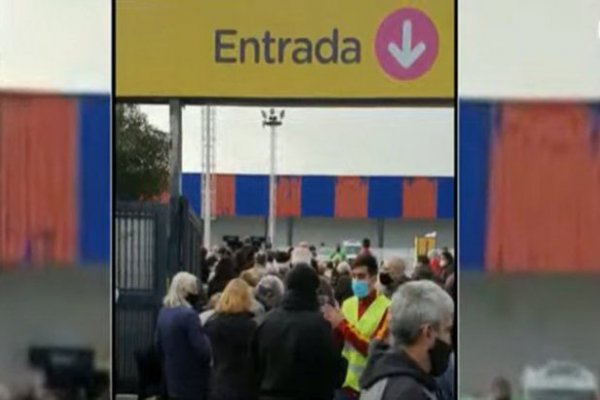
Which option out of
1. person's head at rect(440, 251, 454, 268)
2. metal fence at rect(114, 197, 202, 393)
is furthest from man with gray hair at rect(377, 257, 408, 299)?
metal fence at rect(114, 197, 202, 393)

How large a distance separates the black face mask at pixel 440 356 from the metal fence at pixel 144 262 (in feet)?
2.18

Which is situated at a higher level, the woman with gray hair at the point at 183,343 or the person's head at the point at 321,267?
the person's head at the point at 321,267

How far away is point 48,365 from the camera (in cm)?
261

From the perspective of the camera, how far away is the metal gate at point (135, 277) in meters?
2.50

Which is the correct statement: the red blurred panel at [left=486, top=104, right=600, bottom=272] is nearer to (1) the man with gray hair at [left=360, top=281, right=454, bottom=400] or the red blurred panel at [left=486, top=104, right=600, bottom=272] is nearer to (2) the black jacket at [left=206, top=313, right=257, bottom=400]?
(1) the man with gray hair at [left=360, top=281, right=454, bottom=400]

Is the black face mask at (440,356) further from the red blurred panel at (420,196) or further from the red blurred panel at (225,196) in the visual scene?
the red blurred panel at (225,196)

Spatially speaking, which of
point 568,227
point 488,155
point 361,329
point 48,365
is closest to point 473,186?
point 488,155

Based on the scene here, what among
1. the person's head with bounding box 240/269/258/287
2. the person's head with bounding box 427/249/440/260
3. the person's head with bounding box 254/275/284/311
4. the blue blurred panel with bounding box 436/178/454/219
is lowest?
the person's head with bounding box 254/275/284/311

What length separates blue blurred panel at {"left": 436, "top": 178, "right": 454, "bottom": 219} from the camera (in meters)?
2.49

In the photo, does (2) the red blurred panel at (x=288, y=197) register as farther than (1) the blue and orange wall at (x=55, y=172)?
No

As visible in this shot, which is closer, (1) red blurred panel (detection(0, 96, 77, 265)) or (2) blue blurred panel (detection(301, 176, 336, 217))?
(2) blue blurred panel (detection(301, 176, 336, 217))

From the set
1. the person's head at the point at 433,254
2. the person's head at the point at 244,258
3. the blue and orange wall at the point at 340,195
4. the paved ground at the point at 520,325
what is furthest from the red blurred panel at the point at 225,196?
the paved ground at the point at 520,325

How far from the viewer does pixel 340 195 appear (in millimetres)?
2480

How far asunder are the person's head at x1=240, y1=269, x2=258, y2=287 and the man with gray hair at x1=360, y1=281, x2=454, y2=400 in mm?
366
